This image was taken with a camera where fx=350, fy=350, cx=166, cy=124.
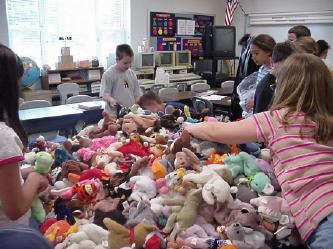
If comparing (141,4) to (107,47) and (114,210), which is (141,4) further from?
(114,210)

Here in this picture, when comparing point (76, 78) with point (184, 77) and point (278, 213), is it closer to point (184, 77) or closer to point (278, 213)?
point (184, 77)

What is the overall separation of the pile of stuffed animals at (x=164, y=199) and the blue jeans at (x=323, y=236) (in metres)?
0.11

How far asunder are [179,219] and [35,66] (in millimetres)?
4713

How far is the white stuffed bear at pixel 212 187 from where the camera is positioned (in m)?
1.39

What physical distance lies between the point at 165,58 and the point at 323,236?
5899 millimetres

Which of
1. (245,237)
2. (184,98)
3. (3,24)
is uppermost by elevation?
(3,24)

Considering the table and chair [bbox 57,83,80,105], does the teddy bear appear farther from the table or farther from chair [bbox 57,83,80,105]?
chair [bbox 57,83,80,105]

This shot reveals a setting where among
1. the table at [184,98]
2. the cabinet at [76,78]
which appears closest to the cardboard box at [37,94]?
the cabinet at [76,78]

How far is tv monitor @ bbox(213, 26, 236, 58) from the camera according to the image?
23.9 ft

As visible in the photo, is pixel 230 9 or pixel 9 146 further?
pixel 230 9

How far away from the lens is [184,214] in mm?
1382

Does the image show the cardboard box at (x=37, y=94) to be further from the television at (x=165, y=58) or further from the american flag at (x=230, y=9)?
the american flag at (x=230, y=9)

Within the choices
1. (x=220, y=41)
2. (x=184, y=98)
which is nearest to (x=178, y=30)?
(x=220, y=41)

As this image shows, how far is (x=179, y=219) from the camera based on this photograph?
4.52 feet
